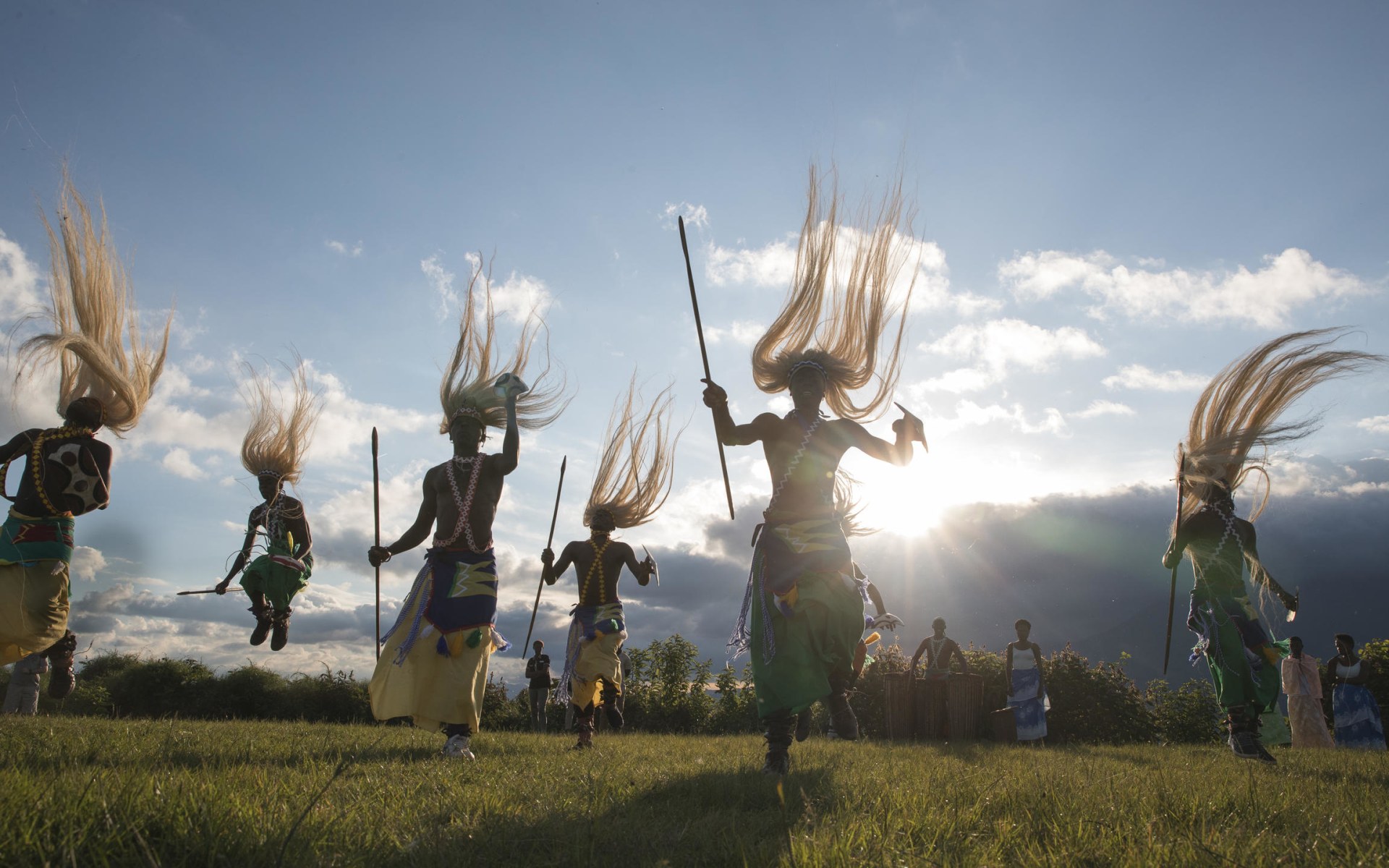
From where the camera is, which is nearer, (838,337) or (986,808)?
(986,808)

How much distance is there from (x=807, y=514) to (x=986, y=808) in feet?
7.11

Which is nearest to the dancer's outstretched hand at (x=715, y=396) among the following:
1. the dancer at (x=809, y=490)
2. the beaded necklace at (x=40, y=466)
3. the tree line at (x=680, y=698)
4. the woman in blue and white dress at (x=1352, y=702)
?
the dancer at (x=809, y=490)

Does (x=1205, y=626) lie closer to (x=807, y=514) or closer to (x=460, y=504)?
(x=807, y=514)

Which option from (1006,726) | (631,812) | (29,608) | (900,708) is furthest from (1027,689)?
(29,608)

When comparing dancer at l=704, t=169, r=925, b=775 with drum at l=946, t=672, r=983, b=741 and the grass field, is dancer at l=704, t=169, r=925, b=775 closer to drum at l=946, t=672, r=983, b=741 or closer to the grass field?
the grass field

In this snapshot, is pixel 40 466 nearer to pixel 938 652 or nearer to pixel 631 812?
pixel 631 812

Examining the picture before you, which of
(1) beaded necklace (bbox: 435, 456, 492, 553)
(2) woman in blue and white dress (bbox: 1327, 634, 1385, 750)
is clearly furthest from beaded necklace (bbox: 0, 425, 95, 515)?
(2) woman in blue and white dress (bbox: 1327, 634, 1385, 750)

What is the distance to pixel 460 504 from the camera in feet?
21.5

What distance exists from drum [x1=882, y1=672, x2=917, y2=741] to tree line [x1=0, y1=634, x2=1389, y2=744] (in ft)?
3.35

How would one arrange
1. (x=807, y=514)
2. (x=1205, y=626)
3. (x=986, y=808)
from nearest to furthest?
(x=986, y=808) < (x=807, y=514) < (x=1205, y=626)

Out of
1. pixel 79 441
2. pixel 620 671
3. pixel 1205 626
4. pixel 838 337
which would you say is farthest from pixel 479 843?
pixel 1205 626

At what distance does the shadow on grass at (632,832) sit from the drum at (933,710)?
9.90 m

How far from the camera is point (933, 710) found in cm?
1288

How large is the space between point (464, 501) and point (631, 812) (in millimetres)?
3835
